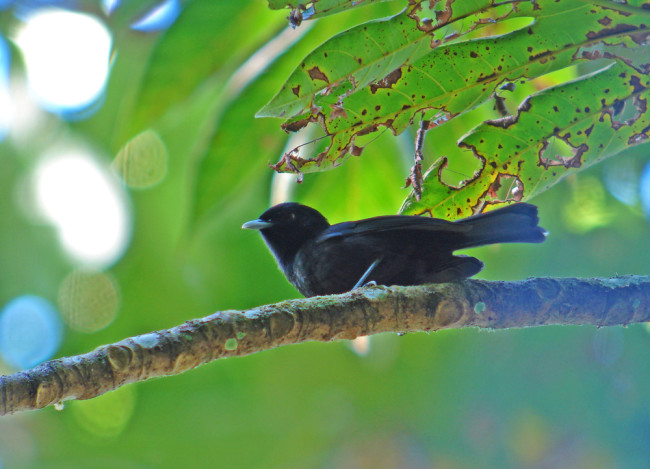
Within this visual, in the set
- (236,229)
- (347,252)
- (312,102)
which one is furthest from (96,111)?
(312,102)

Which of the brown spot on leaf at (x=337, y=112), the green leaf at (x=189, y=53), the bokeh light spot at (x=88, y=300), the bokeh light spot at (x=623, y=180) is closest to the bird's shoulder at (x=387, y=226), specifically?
the brown spot on leaf at (x=337, y=112)

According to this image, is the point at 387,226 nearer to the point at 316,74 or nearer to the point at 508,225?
the point at 508,225

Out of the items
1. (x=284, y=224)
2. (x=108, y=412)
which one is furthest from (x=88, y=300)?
(x=284, y=224)

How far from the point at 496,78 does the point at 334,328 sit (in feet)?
3.51

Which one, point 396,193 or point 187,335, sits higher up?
point 396,193

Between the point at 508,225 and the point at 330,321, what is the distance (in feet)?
3.44

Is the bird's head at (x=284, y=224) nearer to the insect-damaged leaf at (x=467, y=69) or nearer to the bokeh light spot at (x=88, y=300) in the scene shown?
the insect-damaged leaf at (x=467, y=69)

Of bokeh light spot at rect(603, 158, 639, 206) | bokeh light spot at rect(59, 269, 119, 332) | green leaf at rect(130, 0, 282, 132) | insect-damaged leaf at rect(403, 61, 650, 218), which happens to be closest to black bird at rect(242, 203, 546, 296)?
insect-damaged leaf at rect(403, 61, 650, 218)

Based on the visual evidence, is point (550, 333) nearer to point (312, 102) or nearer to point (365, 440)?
point (365, 440)

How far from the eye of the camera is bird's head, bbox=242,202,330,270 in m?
3.19

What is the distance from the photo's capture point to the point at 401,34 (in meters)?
1.91

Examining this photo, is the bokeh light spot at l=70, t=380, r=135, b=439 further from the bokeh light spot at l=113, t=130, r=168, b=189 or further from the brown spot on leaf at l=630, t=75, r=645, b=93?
the brown spot on leaf at l=630, t=75, r=645, b=93

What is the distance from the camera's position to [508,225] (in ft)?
7.80

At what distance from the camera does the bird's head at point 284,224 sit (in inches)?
125
